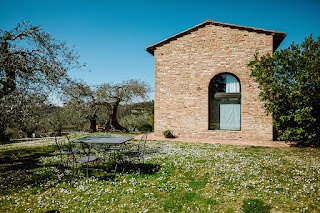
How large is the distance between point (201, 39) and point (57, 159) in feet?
36.7

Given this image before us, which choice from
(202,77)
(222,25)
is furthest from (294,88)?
(222,25)

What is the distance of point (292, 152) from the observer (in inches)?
381

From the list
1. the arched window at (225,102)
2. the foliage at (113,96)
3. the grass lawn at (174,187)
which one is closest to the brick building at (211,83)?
the arched window at (225,102)

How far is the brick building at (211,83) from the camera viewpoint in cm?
1296

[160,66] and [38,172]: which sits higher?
[160,66]

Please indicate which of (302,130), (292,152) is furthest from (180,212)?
(302,130)

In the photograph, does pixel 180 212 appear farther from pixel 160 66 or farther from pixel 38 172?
pixel 160 66

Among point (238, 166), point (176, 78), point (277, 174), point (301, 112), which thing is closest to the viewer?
point (277, 174)

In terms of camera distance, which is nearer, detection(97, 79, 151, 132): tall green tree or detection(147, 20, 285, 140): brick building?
detection(147, 20, 285, 140): brick building

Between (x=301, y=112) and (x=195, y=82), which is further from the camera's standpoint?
(x=195, y=82)

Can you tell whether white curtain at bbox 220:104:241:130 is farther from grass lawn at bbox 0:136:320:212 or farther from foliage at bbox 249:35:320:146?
grass lawn at bbox 0:136:320:212

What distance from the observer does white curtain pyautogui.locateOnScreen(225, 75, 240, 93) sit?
13526mm

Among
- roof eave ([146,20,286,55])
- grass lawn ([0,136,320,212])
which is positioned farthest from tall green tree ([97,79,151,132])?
grass lawn ([0,136,320,212])

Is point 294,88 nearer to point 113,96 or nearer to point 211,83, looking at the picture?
point 211,83
